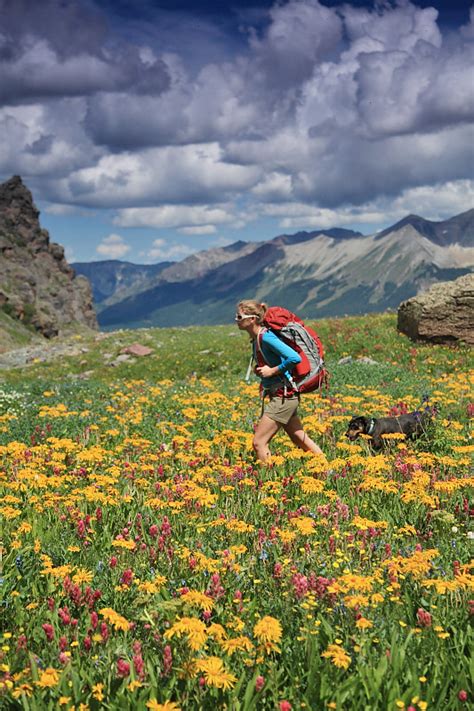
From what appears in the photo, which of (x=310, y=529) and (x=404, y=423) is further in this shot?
(x=404, y=423)

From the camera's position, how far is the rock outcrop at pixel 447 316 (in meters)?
22.8

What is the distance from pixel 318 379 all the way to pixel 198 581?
4.17 meters

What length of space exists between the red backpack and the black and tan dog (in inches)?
62.2

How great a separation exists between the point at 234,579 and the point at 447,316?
20.3m

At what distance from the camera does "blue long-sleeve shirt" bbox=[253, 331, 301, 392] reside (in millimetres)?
8102

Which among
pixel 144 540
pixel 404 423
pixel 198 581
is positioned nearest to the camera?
pixel 198 581

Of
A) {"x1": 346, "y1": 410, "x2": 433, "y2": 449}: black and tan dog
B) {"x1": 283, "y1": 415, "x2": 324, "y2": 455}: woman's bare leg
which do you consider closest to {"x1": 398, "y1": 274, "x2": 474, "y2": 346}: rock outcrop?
{"x1": 346, "y1": 410, "x2": 433, "y2": 449}: black and tan dog

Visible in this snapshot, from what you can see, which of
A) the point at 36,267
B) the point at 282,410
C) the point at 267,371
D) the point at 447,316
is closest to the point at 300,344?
the point at 267,371

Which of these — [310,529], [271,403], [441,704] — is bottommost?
[441,704]

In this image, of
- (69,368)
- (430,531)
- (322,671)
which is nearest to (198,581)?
(322,671)

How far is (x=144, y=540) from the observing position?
235 inches

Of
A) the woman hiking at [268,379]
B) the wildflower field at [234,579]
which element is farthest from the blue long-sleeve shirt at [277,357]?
the wildflower field at [234,579]

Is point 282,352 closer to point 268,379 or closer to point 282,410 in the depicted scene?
point 268,379

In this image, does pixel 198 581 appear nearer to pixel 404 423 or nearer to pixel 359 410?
pixel 404 423
